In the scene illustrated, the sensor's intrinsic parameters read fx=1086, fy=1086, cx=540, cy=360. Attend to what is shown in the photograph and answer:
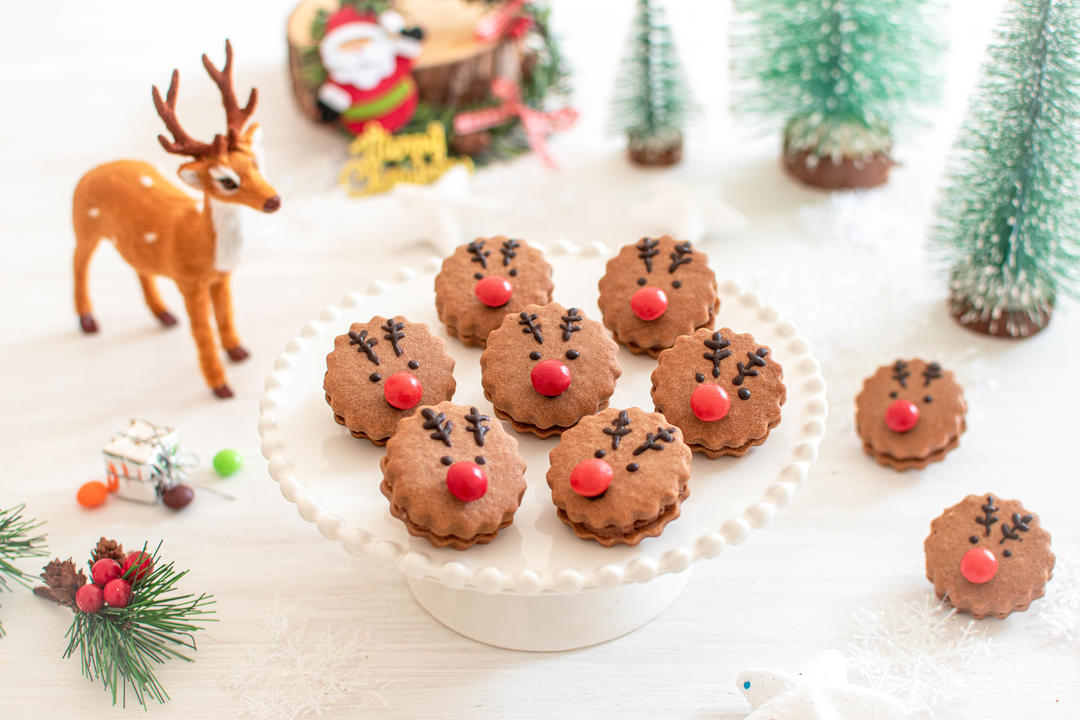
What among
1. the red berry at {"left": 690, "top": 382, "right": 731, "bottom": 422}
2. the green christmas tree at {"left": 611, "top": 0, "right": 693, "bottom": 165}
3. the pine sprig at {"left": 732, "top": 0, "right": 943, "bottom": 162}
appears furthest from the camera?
the green christmas tree at {"left": 611, "top": 0, "right": 693, "bottom": 165}

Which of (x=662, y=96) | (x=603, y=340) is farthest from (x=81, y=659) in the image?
(x=662, y=96)

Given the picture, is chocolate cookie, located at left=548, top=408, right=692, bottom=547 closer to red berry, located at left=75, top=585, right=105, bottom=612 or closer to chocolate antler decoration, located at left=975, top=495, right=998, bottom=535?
chocolate antler decoration, located at left=975, top=495, right=998, bottom=535

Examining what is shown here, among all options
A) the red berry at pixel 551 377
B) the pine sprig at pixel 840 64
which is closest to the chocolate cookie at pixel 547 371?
the red berry at pixel 551 377

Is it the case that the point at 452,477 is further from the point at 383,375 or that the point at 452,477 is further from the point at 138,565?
the point at 138,565

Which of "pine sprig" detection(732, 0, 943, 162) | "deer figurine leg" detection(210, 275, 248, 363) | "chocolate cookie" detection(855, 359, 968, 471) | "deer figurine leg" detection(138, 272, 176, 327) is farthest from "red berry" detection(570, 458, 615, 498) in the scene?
"pine sprig" detection(732, 0, 943, 162)

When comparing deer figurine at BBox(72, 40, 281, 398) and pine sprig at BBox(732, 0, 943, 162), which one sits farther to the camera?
pine sprig at BBox(732, 0, 943, 162)

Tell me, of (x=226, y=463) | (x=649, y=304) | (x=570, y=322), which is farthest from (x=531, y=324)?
(x=226, y=463)
